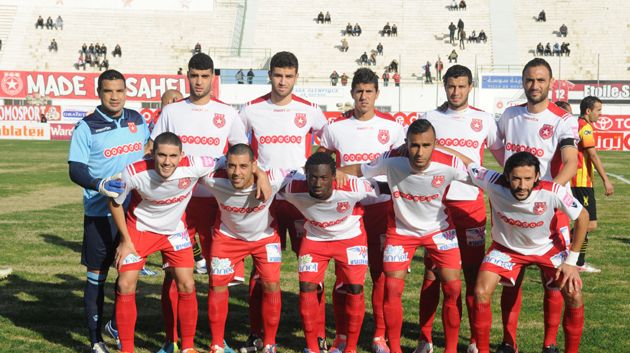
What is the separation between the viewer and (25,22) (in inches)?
2432

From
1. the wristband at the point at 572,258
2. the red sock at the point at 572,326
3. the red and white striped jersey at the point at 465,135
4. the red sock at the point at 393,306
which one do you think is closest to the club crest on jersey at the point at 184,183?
the red sock at the point at 393,306

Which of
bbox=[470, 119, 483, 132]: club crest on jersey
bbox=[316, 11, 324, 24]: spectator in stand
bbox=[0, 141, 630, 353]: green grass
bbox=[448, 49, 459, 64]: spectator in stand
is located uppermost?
bbox=[316, 11, 324, 24]: spectator in stand

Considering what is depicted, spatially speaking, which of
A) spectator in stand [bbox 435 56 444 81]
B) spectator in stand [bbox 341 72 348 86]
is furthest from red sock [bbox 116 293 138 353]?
spectator in stand [bbox 435 56 444 81]

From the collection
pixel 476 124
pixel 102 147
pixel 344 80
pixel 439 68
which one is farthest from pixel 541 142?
pixel 439 68

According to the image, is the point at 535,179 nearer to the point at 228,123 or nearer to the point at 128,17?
the point at 228,123

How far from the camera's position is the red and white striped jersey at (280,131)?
27.6 ft

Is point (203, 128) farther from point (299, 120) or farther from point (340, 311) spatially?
point (340, 311)

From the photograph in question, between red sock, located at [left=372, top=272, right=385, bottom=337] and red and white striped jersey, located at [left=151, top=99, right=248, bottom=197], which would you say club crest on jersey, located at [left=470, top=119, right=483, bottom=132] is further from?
red and white striped jersey, located at [left=151, top=99, right=248, bottom=197]

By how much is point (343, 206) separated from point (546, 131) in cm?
212

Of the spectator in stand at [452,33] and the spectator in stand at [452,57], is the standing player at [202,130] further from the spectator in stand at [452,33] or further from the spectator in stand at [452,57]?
the spectator in stand at [452,33]

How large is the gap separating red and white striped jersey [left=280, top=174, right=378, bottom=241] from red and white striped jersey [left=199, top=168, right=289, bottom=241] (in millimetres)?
209

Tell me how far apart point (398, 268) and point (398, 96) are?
44.6 m

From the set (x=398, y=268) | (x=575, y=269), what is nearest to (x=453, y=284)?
(x=398, y=268)

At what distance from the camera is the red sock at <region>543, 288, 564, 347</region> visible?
7.56 meters
